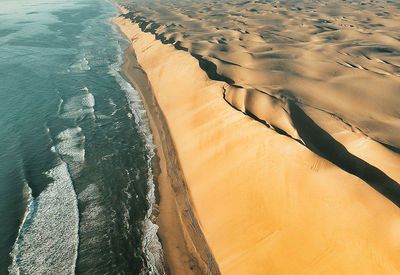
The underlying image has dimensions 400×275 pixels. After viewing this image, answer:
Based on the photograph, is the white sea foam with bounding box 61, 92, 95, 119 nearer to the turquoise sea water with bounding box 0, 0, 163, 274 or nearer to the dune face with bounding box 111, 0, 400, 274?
the turquoise sea water with bounding box 0, 0, 163, 274

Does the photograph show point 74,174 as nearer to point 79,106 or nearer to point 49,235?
point 49,235

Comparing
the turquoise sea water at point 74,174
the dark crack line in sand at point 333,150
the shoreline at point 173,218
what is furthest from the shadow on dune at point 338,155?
the turquoise sea water at point 74,174

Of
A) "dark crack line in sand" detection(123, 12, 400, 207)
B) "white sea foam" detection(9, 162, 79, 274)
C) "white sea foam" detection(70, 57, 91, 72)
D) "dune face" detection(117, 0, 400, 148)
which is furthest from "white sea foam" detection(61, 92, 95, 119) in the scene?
"dark crack line in sand" detection(123, 12, 400, 207)

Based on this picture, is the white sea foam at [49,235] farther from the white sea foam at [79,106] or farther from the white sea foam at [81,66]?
the white sea foam at [81,66]

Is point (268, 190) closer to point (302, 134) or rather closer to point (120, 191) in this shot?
point (302, 134)

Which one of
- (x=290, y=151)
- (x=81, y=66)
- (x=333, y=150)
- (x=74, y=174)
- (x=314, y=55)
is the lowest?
(x=81, y=66)

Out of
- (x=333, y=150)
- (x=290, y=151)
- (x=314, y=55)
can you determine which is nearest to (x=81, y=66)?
(x=314, y=55)
